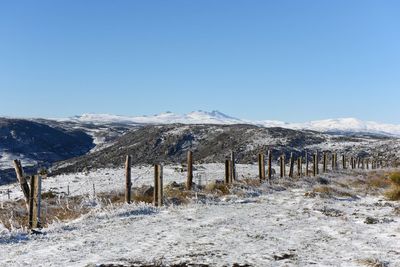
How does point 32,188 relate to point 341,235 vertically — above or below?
above

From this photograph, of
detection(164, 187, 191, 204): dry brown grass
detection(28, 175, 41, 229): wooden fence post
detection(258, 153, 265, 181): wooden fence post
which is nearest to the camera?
detection(28, 175, 41, 229): wooden fence post

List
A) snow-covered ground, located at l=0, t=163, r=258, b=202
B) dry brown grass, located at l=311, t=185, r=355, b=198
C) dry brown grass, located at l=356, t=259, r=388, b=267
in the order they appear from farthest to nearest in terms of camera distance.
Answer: snow-covered ground, located at l=0, t=163, r=258, b=202, dry brown grass, located at l=311, t=185, r=355, b=198, dry brown grass, located at l=356, t=259, r=388, b=267

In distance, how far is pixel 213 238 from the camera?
1086 centimetres

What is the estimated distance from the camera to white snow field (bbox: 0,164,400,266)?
8.98 m

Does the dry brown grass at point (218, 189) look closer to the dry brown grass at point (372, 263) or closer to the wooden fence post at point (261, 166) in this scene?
the wooden fence post at point (261, 166)

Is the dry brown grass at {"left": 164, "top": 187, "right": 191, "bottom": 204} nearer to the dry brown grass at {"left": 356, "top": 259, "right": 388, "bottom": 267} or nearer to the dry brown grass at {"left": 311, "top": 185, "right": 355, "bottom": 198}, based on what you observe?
the dry brown grass at {"left": 311, "top": 185, "right": 355, "bottom": 198}

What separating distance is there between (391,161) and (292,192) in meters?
54.1

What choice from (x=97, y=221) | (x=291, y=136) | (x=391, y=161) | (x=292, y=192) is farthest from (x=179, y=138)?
(x=97, y=221)

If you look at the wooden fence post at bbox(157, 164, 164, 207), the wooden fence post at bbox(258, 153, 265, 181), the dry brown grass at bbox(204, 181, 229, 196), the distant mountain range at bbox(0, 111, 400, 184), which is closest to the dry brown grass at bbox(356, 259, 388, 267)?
the wooden fence post at bbox(157, 164, 164, 207)

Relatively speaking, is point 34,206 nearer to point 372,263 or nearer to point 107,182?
point 372,263

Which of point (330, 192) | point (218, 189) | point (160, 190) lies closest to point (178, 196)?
point (160, 190)

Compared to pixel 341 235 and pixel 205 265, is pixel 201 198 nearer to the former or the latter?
pixel 341 235

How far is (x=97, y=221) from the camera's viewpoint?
518 inches

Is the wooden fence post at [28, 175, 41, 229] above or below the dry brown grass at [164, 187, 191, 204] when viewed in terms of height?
above
